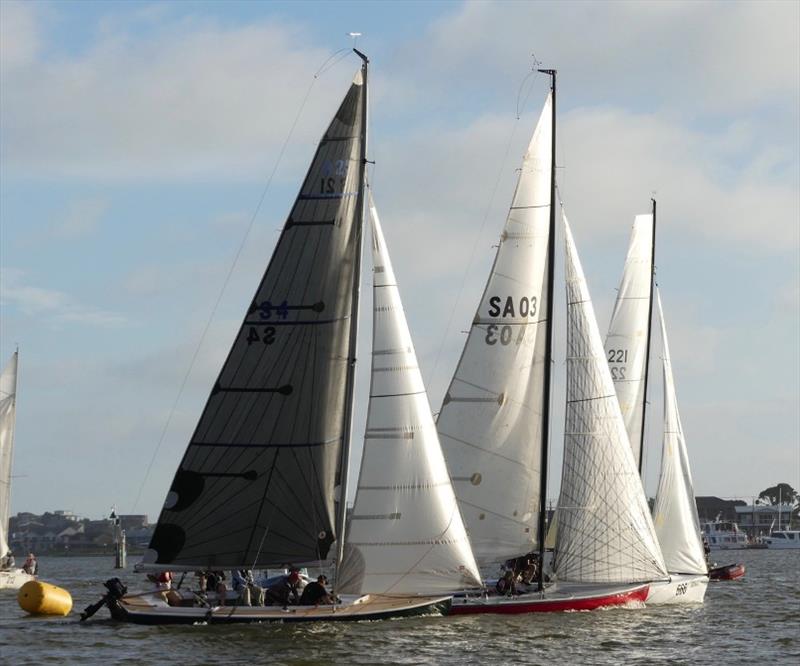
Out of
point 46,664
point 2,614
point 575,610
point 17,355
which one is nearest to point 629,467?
point 575,610

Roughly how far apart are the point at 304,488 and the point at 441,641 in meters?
4.86

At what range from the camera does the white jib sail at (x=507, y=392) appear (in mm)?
41719

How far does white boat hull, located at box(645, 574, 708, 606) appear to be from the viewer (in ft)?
145

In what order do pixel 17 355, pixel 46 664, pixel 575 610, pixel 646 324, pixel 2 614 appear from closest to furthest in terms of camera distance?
pixel 46 664 → pixel 575 610 → pixel 2 614 → pixel 646 324 → pixel 17 355

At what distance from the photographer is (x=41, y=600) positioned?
4456 cm

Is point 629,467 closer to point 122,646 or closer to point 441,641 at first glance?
point 441,641

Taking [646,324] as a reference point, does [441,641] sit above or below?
below

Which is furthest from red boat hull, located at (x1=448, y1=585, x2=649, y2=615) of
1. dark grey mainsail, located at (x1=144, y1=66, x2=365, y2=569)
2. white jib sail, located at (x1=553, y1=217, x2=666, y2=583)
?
dark grey mainsail, located at (x1=144, y1=66, x2=365, y2=569)

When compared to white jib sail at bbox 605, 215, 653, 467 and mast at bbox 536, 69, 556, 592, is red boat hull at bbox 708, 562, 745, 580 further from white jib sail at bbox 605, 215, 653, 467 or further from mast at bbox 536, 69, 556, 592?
mast at bbox 536, 69, 556, 592

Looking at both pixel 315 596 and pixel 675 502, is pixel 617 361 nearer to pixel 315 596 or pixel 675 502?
pixel 675 502

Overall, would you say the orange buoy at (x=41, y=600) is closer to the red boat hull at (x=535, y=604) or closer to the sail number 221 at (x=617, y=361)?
the red boat hull at (x=535, y=604)

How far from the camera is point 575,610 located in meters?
40.7

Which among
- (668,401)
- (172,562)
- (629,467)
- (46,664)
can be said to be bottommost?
(46,664)

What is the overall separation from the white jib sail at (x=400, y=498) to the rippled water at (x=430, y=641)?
4.57 ft
